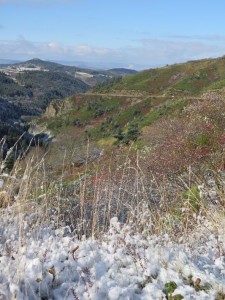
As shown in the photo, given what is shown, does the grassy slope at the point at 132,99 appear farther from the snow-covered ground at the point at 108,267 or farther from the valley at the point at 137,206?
the snow-covered ground at the point at 108,267

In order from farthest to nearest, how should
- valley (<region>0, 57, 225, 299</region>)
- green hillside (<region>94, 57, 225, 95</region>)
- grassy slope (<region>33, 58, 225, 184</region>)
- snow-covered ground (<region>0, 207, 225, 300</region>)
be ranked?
green hillside (<region>94, 57, 225, 95</region>)
grassy slope (<region>33, 58, 225, 184</region>)
valley (<region>0, 57, 225, 299</region>)
snow-covered ground (<region>0, 207, 225, 300</region>)

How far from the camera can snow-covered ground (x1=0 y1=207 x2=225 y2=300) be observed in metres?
3.45

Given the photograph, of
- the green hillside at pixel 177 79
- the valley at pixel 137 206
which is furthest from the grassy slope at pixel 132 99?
Answer: the valley at pixel 137 206

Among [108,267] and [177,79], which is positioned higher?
[108,267]

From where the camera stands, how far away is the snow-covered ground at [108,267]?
11.3 feet

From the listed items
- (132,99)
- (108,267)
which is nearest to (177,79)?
(132,99)

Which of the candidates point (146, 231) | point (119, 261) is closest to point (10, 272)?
point (119, 261)

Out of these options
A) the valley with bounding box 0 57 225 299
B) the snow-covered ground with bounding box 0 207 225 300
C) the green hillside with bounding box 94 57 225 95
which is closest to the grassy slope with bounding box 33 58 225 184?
the green hillside with bounding box 94 57 225 95

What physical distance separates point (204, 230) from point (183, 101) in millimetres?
40832

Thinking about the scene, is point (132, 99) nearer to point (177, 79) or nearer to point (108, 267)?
point (177, 79)

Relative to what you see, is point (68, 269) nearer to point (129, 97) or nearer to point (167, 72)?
point (129, 97)

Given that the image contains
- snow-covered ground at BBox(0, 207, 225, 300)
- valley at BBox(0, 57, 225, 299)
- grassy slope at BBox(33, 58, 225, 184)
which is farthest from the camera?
grassy slope at BBox(33, 58, 225, 184)

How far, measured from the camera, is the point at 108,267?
3912 mm

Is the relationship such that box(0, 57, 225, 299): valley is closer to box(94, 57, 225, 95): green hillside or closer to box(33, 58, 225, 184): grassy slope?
box(33, 58, 225, 184): grassy slope
